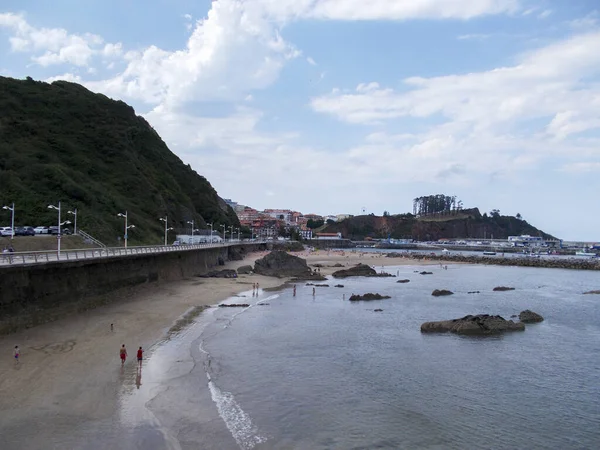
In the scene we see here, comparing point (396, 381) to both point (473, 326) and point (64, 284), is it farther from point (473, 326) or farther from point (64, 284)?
point (64, 284)

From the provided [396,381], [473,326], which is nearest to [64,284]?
[396,381]

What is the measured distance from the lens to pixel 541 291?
202ft

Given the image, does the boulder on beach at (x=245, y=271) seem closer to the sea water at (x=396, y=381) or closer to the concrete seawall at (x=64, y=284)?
the concrete seawall at (x=64, y=284)

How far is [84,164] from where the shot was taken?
89.7 m

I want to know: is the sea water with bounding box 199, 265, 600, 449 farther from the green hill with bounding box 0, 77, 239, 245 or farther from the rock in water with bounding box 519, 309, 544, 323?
the green hill with bounding box 0, 77, 239, 245

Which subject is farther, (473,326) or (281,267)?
(281,267)

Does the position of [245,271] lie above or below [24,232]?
below

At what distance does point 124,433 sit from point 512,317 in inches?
1328

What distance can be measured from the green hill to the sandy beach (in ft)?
130

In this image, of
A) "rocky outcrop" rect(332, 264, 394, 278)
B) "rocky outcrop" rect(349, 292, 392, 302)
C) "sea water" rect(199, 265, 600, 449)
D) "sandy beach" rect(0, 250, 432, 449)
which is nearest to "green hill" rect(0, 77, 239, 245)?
"rocky outcrop" rect(332, 264, 394, 278)

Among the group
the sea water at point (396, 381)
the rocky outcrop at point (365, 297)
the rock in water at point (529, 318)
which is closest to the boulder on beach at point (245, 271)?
the rocky outcrop at point (365, 297)

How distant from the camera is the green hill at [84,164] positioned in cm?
6969

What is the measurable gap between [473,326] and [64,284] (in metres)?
28.4

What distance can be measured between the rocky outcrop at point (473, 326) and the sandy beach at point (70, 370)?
18419 mm
